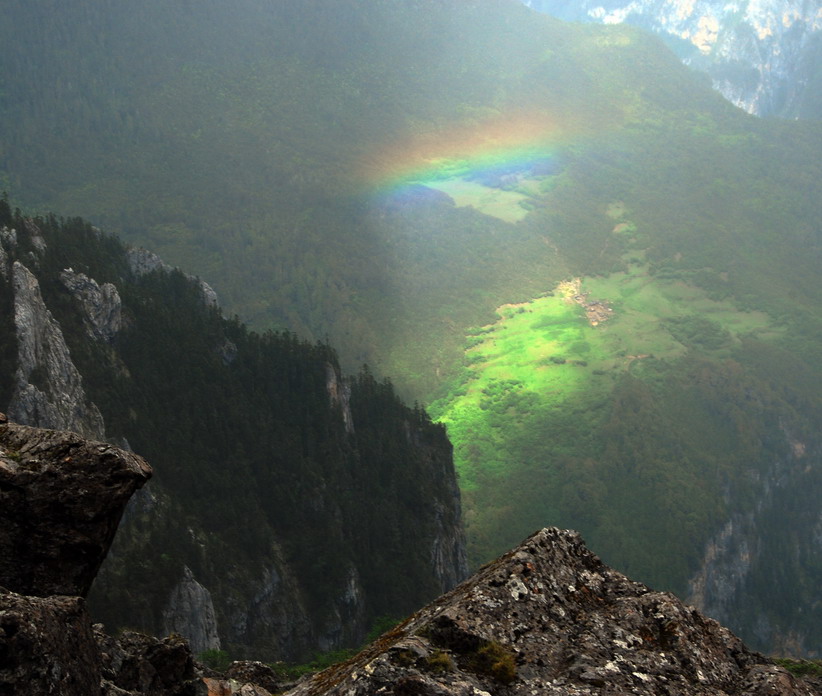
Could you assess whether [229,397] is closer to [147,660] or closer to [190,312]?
[190,312]

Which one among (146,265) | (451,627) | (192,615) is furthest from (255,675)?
(146,265)

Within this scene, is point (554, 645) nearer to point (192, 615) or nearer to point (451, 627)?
point (451, 627)

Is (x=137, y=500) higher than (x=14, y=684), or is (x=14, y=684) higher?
(x=137, y=500)

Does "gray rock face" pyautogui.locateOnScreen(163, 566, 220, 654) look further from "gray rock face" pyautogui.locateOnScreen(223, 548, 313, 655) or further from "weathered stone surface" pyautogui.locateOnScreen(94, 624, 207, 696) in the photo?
"weathered stone surface" pyautogui.locateOnScreen(94, 624, 207, 696)

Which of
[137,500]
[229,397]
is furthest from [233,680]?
[229,397]

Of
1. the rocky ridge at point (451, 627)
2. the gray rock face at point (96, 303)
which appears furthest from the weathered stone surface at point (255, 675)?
the gray rock face at point (96, 303)

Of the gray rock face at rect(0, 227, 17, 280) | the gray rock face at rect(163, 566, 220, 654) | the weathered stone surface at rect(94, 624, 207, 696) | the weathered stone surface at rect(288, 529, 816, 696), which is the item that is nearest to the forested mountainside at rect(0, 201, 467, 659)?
the gray rock face at rect(163, 566, 220, 654)
